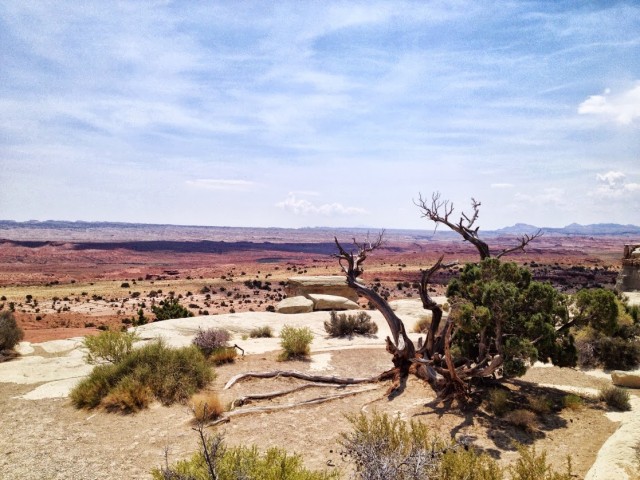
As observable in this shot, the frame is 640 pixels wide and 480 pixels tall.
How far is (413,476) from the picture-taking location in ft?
15.0

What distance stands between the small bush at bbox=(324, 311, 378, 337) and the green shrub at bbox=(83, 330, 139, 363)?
27.3ft

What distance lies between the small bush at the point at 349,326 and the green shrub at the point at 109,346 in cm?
832

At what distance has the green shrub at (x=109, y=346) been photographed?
459 inches

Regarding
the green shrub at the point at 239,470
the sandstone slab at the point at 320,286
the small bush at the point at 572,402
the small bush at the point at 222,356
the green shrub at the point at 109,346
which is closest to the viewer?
the green shrub at the point at 239,470

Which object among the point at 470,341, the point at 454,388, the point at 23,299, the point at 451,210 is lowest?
the point at 23,299

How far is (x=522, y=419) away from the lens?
830cm

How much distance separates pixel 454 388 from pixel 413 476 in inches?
223

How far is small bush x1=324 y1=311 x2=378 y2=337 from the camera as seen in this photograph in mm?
18047

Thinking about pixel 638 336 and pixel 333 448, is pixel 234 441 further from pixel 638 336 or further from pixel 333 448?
pixel 638 336

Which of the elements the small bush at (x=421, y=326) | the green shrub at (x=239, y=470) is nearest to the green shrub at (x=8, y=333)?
the green shrub at (x=239, y=470)

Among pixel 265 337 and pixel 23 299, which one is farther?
pixel 23 299

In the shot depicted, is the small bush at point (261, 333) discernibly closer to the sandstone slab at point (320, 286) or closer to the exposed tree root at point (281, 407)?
the exposed tree root at point (281, 407)

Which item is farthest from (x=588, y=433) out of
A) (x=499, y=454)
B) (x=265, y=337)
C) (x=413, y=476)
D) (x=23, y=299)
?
(x=23, y=299)

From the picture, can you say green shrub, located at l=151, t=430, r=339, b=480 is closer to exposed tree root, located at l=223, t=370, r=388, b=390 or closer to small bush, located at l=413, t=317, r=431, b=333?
exposed tree root, located at l=223, t=370, r=388, b=390
